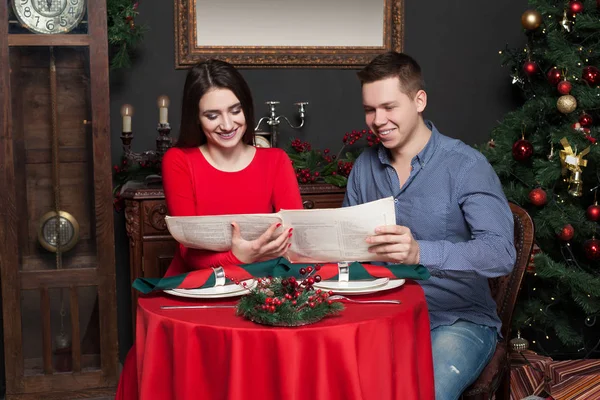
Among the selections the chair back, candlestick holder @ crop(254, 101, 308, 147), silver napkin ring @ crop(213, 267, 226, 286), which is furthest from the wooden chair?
candlestick holder @ crop(254, 101, 308, 147)

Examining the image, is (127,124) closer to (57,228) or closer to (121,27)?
(121,27)

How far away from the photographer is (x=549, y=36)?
3877 millimetres

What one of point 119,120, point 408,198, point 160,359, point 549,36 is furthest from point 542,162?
point 160,359

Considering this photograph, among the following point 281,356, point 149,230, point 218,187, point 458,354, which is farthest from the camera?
point 149,230

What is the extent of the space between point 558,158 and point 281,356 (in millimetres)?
2450

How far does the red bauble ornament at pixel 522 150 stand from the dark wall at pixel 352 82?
28.6 inches

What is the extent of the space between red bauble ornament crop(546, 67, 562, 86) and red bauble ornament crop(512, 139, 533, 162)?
323 millimetres

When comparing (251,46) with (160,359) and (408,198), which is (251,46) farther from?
(160,359)

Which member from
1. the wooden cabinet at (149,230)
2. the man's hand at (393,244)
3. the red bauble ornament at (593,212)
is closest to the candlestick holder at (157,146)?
the wooden cabinet at (149,230)

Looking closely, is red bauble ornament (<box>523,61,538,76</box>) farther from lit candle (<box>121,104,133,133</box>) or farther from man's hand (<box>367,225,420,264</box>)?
man's hand (<box>367,225,420,264</box>)

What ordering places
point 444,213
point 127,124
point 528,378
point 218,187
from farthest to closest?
point 127,124, point 528,378, point 218,187, point 444,213

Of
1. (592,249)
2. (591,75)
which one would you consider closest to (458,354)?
(592,249)

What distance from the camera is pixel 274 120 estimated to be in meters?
4.11

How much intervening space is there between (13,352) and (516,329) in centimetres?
253
